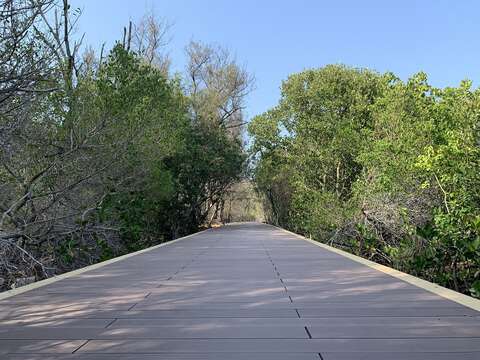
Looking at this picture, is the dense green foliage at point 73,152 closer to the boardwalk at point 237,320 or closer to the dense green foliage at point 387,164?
the boardwalk at point 237,320

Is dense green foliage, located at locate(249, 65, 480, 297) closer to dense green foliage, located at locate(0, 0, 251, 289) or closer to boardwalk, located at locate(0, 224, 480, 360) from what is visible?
boardwalk, located at locate(0, 224, 480, 360)

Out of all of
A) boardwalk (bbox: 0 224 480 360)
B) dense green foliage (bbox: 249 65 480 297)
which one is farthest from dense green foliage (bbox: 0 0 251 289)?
dense green foliage (bbox: 249 65 480 297)

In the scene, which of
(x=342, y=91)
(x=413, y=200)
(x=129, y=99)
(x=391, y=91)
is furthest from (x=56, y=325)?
(x=342, y=91)

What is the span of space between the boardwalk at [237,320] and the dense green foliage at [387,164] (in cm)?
362

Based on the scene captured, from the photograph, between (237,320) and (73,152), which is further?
(73,152)

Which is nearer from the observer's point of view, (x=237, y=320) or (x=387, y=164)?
(x=237, y=320)

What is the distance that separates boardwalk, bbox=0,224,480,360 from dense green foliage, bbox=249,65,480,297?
3617 mm

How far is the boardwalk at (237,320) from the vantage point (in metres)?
4.25

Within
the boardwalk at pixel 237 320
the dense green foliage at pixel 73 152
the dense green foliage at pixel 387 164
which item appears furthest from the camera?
the dense green foliage at pixel 387 164

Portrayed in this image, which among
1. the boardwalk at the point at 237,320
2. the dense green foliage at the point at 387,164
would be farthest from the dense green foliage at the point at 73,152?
the dense green foliage at the point at 387,164

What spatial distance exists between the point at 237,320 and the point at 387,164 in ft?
37.7

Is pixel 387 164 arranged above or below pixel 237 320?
above

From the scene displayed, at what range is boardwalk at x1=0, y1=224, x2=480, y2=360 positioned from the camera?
13.9ft

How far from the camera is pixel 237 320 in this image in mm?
5391
